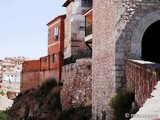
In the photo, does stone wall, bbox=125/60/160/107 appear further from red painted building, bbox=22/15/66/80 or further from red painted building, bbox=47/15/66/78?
red painted building, bbox=47/15/66/78

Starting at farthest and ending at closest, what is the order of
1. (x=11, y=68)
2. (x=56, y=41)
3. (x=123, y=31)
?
1. (x=11, y=68)
2. (x=56, y=41)
3. (x=123, y=31)

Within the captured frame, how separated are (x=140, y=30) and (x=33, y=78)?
26.4m

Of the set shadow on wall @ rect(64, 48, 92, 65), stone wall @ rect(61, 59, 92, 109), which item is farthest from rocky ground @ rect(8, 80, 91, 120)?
shadow on wall @ rect(64, 48, 92, 65)

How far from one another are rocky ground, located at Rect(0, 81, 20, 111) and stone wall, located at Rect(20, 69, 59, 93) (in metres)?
25.5

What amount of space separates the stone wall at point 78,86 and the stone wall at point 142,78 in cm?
845

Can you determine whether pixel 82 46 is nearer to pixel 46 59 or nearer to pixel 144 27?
pixel 46 59

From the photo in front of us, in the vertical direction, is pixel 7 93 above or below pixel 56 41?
below

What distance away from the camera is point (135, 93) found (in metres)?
9.55

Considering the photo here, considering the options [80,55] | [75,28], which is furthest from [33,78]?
[80,55]

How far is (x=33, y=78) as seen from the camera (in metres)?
37.4

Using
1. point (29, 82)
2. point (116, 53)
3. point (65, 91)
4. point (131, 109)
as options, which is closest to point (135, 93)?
point (131, 109)

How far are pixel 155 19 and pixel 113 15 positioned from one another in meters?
1.26

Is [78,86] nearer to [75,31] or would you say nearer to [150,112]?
[75,31]

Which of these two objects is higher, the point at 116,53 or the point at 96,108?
the point at 116,53
